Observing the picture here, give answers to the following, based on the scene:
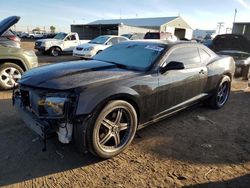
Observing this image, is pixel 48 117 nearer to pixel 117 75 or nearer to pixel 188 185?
pixel 117 75

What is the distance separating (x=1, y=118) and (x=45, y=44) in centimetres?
1189

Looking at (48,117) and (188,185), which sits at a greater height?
(48,117)

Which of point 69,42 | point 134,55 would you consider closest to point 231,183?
point 134,55

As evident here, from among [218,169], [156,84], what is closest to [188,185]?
[218,169]

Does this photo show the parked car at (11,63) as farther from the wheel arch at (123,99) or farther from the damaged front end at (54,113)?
the wheel arch at (123,99)

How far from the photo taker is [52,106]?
2953 mm

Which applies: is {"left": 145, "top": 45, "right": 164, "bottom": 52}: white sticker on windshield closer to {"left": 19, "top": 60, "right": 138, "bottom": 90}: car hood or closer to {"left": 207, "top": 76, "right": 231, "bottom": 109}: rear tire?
{"left": 19, "top": 60, "right": 138, "bottom": 90}: car hood

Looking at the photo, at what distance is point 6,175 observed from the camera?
292cm

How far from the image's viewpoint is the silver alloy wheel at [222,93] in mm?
5609

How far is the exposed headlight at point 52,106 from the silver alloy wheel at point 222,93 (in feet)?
12.9

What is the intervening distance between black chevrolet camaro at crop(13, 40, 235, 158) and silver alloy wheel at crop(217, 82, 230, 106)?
36.8 inches

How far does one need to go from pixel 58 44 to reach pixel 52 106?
13.9 metres

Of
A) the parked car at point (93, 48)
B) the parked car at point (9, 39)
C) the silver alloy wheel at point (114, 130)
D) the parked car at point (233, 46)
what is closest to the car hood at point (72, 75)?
the silver alloy wheel at point (114, 130)

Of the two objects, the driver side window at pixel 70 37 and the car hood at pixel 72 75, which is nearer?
the car hood at pixel 72 75
